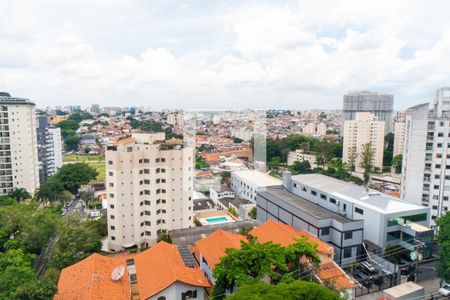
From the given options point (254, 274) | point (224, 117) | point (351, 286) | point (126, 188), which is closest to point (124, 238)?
point (126, 188)

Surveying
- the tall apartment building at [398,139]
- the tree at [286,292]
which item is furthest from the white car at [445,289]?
the tall apartment building at [398,139]

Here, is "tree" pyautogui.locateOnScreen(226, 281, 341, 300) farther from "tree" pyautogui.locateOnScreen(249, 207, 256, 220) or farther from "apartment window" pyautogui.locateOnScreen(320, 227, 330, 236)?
"tree" pyautogui.locateOnScreen(249, 207, 256, 220)

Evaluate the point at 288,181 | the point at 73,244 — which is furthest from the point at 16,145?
the point at 288,181

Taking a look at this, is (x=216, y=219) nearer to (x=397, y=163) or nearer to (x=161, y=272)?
(x=161, y=272)

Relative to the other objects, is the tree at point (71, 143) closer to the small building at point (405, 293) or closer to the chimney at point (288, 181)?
the chimney at point (288, 181)

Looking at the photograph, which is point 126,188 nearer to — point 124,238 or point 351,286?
point 124,238

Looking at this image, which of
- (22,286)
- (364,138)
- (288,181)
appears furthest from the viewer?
(364,138)
